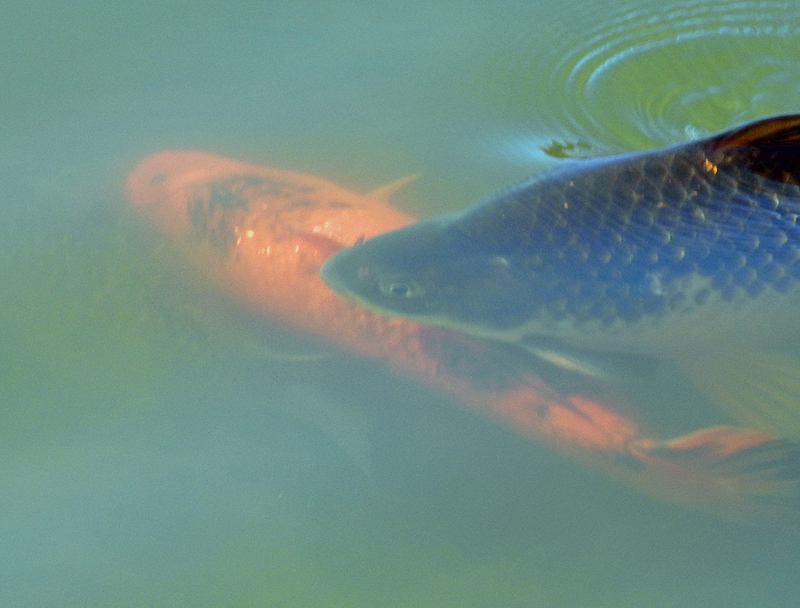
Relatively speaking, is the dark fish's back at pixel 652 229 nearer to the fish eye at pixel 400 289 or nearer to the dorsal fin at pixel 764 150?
the dorsal fin at pixel 764 150

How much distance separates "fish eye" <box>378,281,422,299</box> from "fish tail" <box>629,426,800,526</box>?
0.88m

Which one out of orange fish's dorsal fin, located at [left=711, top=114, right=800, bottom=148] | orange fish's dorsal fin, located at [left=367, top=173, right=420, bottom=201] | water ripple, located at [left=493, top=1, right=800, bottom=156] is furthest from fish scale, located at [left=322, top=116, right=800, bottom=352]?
water ripple, located at [left=493, top=1, right=800, bottom=156]

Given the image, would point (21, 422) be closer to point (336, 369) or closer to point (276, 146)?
point (336, 369)

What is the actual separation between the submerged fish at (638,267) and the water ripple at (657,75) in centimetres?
79

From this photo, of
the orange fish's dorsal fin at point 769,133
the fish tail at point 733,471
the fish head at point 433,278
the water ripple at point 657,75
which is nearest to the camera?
the orange fish's dorsal fin at point 769,133

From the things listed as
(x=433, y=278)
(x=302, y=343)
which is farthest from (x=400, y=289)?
(x=302, y=343)

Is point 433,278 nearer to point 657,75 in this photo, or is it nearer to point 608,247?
point 608,247

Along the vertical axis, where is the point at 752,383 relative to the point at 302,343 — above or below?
above

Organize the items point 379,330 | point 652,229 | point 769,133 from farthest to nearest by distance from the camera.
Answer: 1. point 379,330
2. point 652,229
3. point 769,133

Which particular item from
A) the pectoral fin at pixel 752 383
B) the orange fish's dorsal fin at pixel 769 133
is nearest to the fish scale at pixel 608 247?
the orange fish's dorsal fin at pixel 769 133

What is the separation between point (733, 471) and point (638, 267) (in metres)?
0.70

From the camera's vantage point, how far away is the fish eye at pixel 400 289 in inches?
104

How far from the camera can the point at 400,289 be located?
2666 mm

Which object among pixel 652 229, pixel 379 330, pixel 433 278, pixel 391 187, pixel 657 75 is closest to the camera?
pixel 652 229
